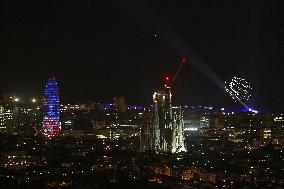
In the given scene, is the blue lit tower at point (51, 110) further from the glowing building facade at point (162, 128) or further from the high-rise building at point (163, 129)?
the high-rise building at point (163, 129)

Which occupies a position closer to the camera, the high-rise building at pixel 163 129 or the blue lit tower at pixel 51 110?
the high-rise building at pixel 163 129

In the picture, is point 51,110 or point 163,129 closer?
point 163,129

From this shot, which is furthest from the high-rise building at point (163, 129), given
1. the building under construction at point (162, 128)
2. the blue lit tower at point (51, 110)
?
the blue lit tower at point (51, 110)

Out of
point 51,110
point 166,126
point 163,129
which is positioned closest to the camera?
point 163,129

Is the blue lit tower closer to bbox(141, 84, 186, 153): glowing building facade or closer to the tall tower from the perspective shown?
bbox(141, 84, 186, 153): glowing building facade

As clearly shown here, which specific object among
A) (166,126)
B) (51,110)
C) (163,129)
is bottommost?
(163,129)

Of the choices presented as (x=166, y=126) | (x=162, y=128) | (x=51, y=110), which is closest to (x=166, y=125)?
(x=166, y=126)

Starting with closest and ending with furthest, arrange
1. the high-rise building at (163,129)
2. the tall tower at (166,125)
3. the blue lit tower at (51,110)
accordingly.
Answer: the high-rise building at (163,129)
the tall tower at (166,125)
the blue lit tower at (51,110)

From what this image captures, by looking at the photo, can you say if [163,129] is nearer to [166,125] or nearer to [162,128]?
[162,128]
